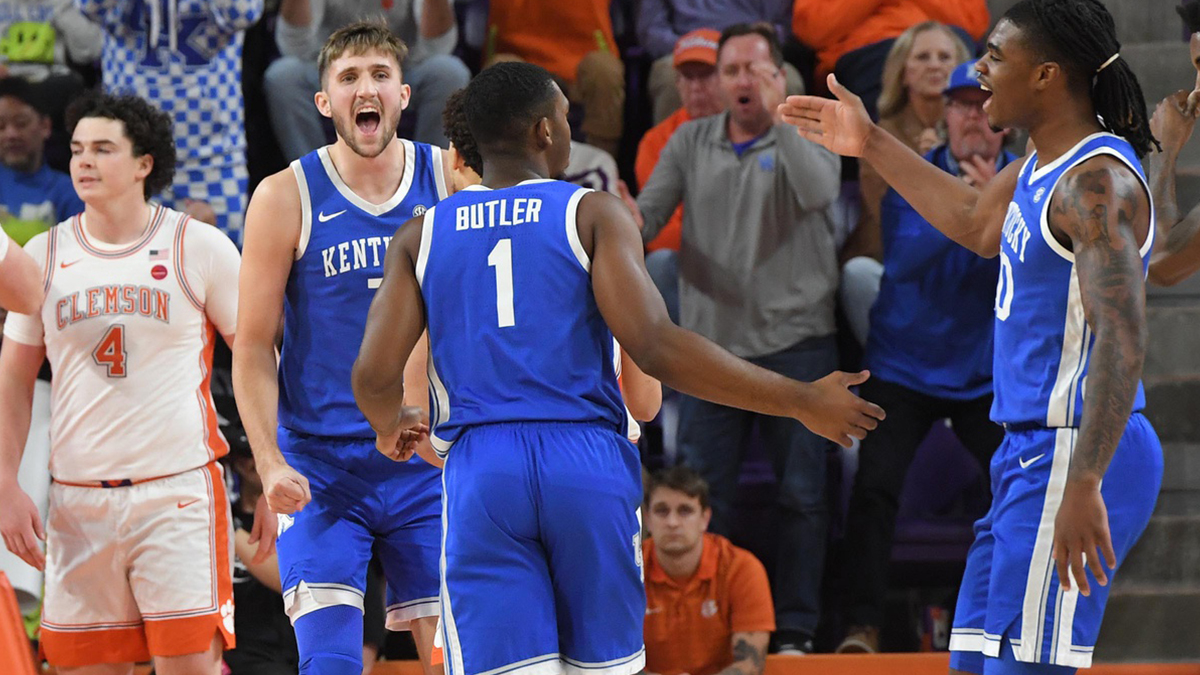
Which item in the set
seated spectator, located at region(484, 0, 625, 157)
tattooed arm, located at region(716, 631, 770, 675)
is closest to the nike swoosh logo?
tattooed arm, located at region(716, 631, 770, 675)

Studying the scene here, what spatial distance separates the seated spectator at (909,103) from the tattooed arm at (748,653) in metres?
1.54

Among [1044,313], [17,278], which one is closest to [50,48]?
[17,278]

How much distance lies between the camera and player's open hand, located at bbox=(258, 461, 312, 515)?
369 cm

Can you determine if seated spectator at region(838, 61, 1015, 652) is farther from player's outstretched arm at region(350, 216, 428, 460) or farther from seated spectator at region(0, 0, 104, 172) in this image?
seated spectator at region(0, 0, 104, 172)

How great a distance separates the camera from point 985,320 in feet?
21.1

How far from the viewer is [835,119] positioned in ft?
14.0

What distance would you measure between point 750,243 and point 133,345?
113 inches

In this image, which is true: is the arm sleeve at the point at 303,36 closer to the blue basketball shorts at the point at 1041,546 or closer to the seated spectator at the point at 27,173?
the seated spectator at the point at 27,173

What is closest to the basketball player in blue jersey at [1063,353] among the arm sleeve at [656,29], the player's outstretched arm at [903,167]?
the player's outstretched arm at [903,167]

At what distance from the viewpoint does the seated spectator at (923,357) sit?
630cm

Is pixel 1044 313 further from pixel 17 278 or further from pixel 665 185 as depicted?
pixel 665 185

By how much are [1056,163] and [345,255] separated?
1.97 metres

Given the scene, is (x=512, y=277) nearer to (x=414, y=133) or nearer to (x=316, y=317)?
(x=316, y=317)

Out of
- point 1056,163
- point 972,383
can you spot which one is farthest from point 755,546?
point 1056,163
